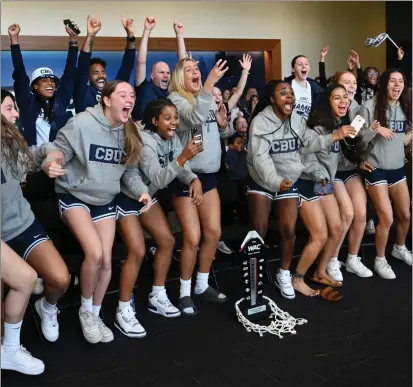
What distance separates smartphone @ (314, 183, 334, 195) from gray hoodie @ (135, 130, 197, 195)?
100 cm

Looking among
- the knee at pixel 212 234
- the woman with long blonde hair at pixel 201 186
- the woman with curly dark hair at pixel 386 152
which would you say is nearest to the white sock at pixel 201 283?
the woman with long blonde hair at pixel 201 186

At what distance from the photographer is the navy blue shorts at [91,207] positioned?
3236 millimetres

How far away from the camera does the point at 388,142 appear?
4.52 m

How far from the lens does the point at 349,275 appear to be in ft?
14.8

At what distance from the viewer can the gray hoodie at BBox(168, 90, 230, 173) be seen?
365 cm

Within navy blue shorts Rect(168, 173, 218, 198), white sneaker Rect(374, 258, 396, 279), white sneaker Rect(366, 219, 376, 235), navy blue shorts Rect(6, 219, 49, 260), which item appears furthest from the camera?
white sneaker Rect(366, 219, 376, 235)

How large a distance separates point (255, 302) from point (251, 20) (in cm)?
560

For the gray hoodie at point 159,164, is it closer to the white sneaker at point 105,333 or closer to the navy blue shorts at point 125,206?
the navy blue shorts at point 125,206

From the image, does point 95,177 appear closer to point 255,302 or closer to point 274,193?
point 255,302

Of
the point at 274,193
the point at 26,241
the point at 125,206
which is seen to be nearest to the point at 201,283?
the point at 274,193

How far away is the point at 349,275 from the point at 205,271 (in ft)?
4.16

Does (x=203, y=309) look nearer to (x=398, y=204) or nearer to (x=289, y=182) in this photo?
(x=289, y=182)

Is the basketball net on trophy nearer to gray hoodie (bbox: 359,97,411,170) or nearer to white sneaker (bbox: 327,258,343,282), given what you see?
white sneaker (bbox: 327,258,343,282)

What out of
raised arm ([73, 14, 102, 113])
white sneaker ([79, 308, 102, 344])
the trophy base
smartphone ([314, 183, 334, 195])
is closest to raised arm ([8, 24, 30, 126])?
raised arm ([73, 14, 102, 113])
